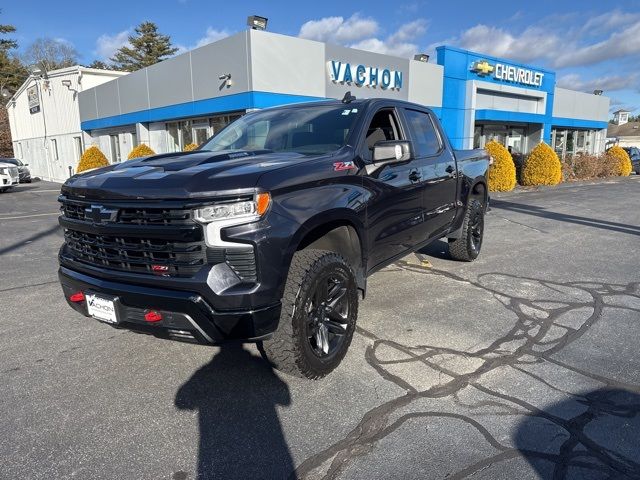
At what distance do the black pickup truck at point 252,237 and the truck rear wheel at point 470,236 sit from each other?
2.34 m

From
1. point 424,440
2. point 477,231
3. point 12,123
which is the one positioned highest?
point 12,123

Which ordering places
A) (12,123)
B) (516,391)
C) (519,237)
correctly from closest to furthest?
1. (516,391)
2. (519,237)
3. (12,123)

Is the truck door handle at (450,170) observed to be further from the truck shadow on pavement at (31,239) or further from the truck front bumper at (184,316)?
the truck shadow on pavement at (31,239)

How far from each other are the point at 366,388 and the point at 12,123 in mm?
42901

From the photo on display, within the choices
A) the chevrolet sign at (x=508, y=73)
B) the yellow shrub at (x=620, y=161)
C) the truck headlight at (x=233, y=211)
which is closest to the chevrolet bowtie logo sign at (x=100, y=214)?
the truck headlight at (x=233, y=211)

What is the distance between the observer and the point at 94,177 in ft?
10.4

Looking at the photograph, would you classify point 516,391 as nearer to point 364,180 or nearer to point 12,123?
point 364,180

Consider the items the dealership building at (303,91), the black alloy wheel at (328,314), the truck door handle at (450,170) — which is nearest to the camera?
the black alloy wheel at (328,314)

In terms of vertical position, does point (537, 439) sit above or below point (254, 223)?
below

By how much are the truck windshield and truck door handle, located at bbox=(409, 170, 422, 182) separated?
84cm

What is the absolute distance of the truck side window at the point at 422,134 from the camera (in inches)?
185

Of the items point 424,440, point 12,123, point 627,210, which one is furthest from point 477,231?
point 12,123

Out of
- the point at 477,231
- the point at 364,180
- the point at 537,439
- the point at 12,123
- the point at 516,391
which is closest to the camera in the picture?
the point at 537,439

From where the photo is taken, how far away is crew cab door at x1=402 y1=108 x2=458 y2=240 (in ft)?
15.4
